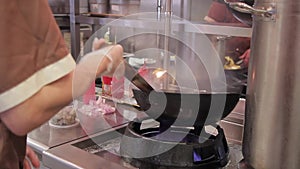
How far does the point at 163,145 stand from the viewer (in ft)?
2.60

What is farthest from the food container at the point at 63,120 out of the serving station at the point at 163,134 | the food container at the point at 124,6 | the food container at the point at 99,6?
the food container at the point at 99,6

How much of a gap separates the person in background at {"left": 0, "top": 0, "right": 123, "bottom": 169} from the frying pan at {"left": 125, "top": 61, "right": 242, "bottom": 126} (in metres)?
0.21

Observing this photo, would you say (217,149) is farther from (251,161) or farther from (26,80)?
(26,80)

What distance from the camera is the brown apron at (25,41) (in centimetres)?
50

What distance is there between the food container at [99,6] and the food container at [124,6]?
0.15ft

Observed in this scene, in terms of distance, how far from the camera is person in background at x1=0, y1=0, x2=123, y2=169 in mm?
502

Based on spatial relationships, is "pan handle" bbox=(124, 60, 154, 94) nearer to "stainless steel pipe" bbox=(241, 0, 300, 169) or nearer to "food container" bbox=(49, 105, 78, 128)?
"stainless steel pipe" bbox=(241, 0, 300, 169)

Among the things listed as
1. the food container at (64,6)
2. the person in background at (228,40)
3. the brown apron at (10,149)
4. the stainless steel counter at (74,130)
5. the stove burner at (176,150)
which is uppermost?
the food container at (64,6)

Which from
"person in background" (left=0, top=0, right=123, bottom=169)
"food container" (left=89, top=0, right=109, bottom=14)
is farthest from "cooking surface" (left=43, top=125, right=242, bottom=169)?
"food container" (left=89, top=0, right=109, bottom=14)

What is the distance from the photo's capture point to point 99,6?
2246mm

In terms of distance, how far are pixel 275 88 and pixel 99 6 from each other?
173 centimetres

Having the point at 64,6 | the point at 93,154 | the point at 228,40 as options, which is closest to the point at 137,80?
the point at 93,154

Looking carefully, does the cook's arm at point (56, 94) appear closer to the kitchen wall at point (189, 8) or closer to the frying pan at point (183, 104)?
the frying pan at point (183, 104)

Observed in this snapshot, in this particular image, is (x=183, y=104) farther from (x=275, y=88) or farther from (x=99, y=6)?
(x=99, y=6)
